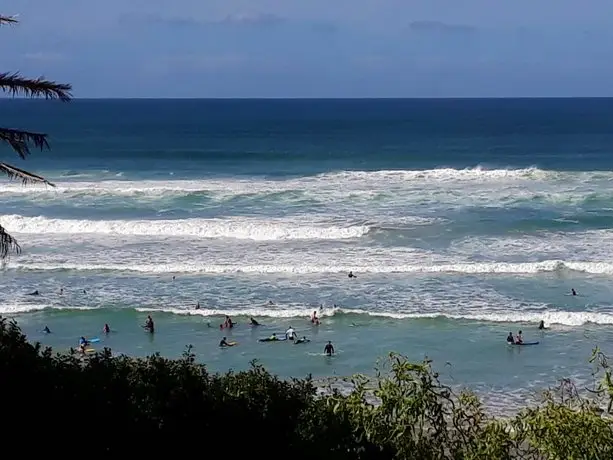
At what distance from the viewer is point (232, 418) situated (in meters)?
10.9

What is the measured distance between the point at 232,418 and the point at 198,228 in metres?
28.7

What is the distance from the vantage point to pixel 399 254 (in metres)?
33.9

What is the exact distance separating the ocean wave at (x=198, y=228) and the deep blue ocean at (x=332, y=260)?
0.33 feet

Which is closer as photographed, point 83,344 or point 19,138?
point 19,138

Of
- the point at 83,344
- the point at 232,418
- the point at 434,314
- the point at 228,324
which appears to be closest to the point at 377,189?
the point at 434,314

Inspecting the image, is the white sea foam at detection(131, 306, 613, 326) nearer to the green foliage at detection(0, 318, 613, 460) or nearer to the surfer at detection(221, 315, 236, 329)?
the surfer at detection(221, 315, 236, 329)

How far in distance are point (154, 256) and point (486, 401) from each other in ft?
61.7

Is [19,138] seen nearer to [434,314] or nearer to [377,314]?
[377,314]

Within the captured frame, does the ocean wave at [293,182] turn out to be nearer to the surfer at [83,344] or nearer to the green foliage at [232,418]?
the surfer at [83,344]

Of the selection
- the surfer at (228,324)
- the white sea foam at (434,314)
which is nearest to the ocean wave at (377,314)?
the white sea foam at (434,314)

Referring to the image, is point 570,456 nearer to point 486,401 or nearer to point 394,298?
point 486,401

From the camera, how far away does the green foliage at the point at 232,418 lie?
9867 mm

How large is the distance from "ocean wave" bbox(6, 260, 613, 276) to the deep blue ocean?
0.08m

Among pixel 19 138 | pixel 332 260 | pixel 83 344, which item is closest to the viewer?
pixel 19 138
